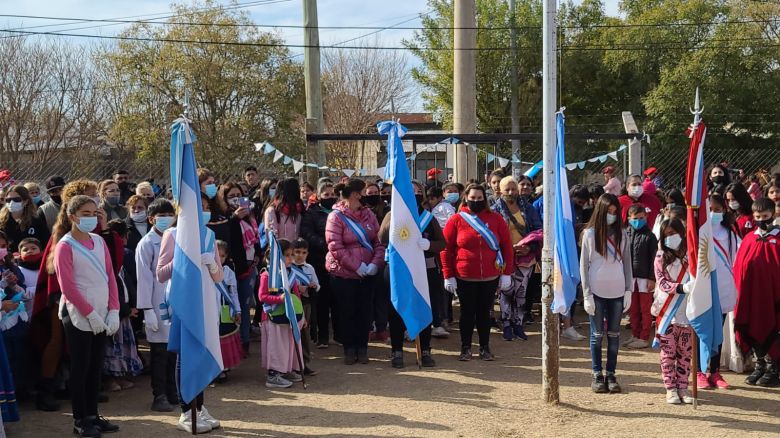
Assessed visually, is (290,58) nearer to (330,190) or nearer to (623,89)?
(623,89)

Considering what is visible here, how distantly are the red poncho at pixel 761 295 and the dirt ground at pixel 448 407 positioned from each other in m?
0.50

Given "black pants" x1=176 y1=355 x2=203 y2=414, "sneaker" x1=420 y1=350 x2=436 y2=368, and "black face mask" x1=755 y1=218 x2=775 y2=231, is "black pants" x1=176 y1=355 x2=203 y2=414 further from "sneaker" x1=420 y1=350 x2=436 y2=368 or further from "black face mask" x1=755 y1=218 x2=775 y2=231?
"black face mask" x1=755 y1=218 x2=775 y2=231

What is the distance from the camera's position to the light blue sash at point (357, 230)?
30.8 ft

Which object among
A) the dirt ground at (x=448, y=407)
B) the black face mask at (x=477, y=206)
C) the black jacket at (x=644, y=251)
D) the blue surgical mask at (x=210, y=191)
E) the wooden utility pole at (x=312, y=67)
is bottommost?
the dirt ground at (x=448, y=407)

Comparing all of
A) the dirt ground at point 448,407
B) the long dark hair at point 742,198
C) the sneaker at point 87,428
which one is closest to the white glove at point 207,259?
the dirt ground at point 448,407

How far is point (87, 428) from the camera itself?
6.78 metres

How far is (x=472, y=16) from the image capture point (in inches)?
781

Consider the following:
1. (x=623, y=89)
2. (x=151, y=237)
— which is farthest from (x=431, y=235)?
(x=623, y=89)

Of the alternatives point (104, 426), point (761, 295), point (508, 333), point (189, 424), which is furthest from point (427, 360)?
point (104, 426)

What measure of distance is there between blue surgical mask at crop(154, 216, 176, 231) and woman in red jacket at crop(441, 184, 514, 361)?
3247mm

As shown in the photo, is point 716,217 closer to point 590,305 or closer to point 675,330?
point 675,330

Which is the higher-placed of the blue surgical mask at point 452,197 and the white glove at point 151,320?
the blue surgical mask at point 452,197

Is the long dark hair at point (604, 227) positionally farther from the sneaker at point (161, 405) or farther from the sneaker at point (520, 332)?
the sneaker at point (161, 405)

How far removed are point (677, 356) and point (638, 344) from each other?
105 inches
